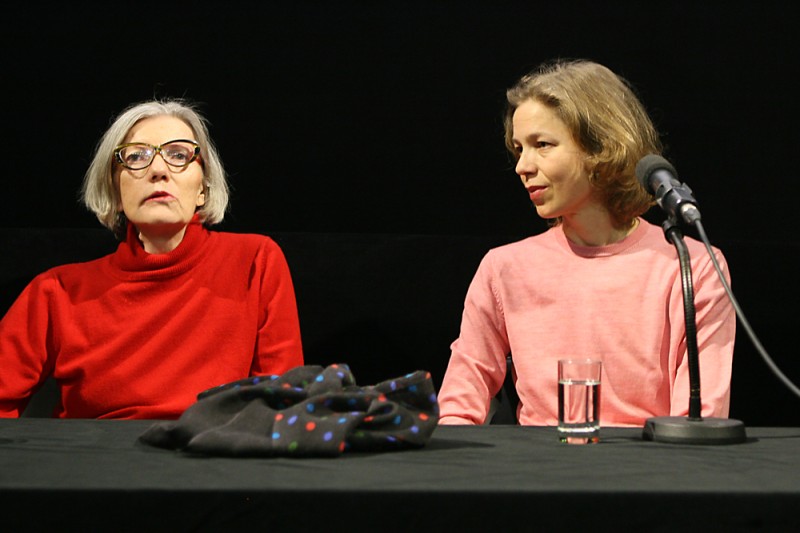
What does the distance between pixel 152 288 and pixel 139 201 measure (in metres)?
0.23

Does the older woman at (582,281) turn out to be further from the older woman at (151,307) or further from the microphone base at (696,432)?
the microphone base at (696,432)

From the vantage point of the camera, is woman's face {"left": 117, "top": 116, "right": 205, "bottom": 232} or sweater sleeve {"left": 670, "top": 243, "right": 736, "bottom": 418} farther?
woman's face {"left": 117, "top": 116, "right": 205, "bottom": 232}

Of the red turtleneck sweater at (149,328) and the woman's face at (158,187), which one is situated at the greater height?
the woman's face at (158,187)

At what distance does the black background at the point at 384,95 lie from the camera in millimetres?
3002

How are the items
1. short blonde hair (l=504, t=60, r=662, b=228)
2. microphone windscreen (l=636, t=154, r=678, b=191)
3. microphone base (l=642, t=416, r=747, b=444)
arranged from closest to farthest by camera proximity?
microphone base (l=642, t=416, r=747, b=444), microphone windscreen (l=636, t=154, r=678, b=191), short blonde hair (l=504, t=60, r=662, b=228)

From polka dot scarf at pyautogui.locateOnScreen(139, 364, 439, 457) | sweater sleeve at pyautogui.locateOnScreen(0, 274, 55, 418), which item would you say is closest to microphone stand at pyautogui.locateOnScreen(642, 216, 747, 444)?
polka dot scarf at pyautogui.locateOnScreen(139, 364, 439, 457)

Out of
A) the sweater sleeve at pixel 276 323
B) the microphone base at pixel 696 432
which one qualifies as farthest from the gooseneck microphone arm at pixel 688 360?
the sweater sleeve at pixel 276 323

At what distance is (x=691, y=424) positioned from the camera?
4.62ft

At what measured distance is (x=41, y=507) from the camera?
1052mm

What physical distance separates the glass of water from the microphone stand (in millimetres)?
90

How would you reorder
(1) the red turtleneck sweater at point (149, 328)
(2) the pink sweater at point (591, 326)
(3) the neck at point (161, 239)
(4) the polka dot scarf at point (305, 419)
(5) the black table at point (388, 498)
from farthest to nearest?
(3) the neck at point (161, 239)
(1) the red turtleneck sweater at point (149, 328)
(2) the pink sweater at point (591, 326)
(4) the polka dot scarf at point (305, 419)
(5) the black table at point (388, 498)

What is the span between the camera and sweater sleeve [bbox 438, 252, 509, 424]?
230 centimetres

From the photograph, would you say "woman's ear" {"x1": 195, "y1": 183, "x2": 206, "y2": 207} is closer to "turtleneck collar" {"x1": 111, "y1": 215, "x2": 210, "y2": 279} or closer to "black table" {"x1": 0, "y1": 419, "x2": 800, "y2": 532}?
"turtleneck collar" {"x1": 111, "y1": 215, "x2": 210, "y2": 279}

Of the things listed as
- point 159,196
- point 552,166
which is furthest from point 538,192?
point 159,196
